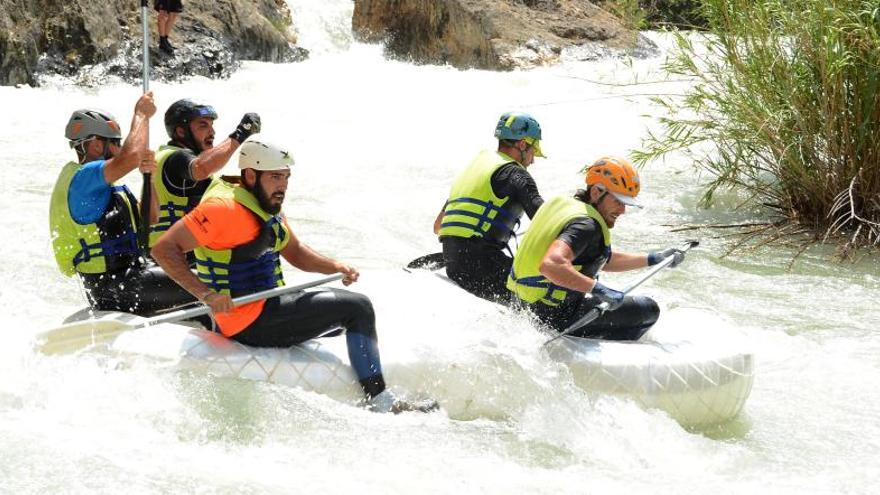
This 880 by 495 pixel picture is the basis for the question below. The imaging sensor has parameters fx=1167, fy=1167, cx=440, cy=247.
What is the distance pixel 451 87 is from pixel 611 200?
10593mm

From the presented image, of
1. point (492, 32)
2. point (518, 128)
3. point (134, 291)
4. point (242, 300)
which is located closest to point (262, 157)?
point (242, 300)

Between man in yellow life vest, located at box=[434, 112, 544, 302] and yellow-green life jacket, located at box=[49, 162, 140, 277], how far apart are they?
155cm

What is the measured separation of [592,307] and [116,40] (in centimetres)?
971

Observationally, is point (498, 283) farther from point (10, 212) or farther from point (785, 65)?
point (10, 212)

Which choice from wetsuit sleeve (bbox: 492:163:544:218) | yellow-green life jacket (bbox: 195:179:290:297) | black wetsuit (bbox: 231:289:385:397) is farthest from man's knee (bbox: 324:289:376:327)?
wetsuit sleeve (bbox: 492:163:544:218)

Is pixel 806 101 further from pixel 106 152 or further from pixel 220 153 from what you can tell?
pixel 106 152

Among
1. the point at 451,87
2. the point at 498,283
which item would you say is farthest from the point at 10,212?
the point at 451,87

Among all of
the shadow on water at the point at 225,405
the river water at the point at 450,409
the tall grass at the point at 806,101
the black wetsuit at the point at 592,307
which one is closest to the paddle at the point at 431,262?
the river water at the point at 450,409

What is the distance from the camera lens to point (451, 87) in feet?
50.1

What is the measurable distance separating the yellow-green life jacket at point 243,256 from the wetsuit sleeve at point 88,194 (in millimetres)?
616

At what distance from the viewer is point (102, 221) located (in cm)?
495

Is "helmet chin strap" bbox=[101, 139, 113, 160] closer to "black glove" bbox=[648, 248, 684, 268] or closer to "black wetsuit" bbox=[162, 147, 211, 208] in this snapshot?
"black wetsuit" bbox=[162, 147, 211, 208]

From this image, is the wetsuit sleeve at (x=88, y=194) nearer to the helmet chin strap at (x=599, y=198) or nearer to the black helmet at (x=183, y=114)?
the black helmet at (x=183, y=114)

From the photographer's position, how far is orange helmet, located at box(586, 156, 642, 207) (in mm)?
4828
